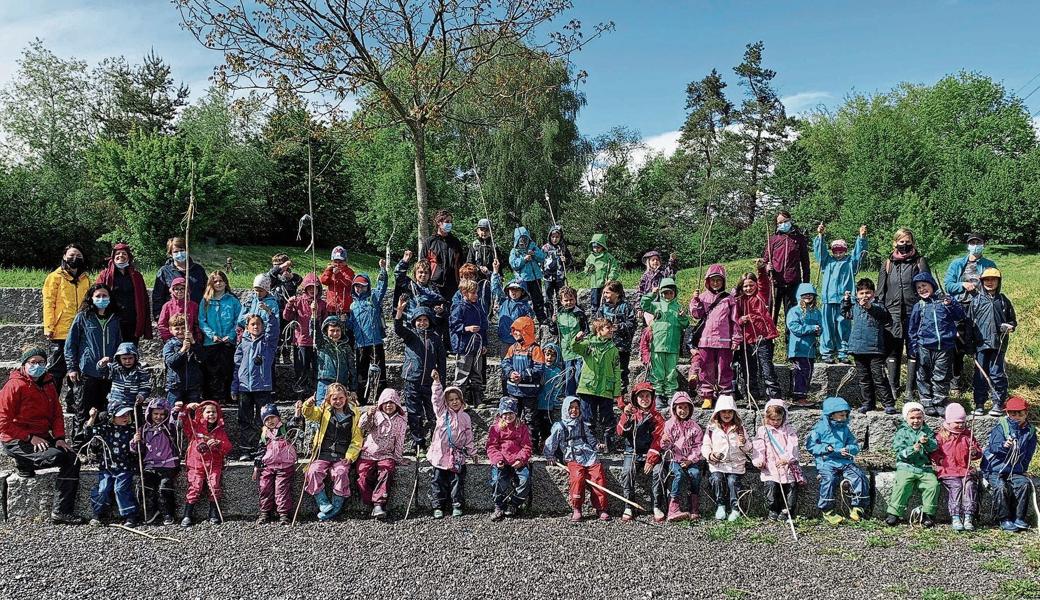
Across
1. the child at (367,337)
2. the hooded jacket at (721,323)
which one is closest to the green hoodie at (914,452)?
the hooded jacket at (721,323)

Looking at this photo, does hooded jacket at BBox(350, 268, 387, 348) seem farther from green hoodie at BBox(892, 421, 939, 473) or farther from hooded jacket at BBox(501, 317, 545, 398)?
green hoodie at BBox(892, 421, 939, 473)

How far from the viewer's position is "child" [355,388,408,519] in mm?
6816

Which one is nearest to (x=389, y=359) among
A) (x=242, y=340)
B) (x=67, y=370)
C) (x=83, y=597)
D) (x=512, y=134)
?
(x=242, y=340)

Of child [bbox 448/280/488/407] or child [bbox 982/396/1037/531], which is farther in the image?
child [bbox 448/280/488/407]

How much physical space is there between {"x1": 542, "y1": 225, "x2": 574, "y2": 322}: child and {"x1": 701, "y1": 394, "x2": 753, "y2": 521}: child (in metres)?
4.15

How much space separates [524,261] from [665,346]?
9.71 feet

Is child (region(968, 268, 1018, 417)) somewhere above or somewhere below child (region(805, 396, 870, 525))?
above

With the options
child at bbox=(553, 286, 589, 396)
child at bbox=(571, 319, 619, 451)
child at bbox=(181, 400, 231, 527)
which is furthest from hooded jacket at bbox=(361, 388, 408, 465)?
child at bbox=(553, 286, 589, 396)

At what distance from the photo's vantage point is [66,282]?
8.31 metres

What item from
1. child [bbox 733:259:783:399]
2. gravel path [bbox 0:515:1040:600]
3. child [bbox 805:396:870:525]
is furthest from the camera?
child [bbox 733:259:783:399]

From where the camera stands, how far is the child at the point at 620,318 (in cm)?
827

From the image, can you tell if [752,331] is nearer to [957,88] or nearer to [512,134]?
[512,134]

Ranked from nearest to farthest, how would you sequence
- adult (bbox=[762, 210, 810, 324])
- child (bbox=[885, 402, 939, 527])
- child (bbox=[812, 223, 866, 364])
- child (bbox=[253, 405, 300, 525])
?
child (bbox=[885, 402, 939, 527]), child (bbox=[253, 405, 300, 525]), child (bbox=[812, 223, 866, 364]), adult (bbox=[762, 210, 810, 324])

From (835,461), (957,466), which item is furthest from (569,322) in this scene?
(957,466)
